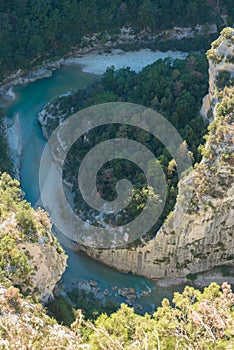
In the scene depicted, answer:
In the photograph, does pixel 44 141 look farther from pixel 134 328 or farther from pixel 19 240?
pixel 134 328

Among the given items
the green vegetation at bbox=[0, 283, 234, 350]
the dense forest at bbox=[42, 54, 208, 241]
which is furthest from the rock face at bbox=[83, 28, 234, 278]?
the green vegetation at bbox=[0, 283, 234, 350]

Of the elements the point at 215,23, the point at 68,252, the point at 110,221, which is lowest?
the point at 68,252

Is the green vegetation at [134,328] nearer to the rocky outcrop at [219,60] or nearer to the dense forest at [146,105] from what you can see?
the dense forest at [146,105]

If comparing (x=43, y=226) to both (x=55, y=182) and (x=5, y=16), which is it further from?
(x=5, y=16)

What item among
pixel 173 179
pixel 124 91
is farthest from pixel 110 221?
pixel 124 91

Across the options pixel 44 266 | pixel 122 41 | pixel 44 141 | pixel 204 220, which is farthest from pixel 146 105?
pixel 122 41
